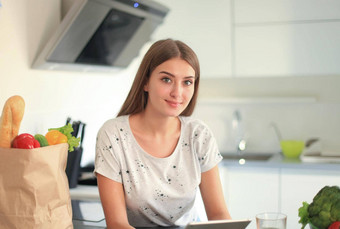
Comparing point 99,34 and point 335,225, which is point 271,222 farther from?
point 99,34

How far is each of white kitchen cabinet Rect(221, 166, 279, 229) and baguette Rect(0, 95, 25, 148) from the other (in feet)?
6.28

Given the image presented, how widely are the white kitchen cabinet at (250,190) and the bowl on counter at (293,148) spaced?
325 millimetres

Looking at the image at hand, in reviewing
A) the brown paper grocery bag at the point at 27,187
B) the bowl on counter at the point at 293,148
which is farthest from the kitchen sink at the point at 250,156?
the brown paper grocery bag at the point at 27,187

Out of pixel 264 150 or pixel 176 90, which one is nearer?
Result: pixel 176 90

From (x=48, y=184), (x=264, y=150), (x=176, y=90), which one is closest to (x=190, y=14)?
(x=264, y=150)

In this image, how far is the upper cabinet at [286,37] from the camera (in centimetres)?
304

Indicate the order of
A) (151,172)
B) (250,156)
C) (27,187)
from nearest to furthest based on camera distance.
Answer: (27,187)
(151,172)
(250,156)

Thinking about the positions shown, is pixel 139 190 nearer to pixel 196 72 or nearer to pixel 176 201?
pixel 176 201

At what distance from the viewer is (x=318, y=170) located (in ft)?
9.45

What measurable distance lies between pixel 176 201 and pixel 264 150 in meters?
1.89

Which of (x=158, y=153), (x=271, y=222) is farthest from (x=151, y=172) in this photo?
(x=271, y=222)

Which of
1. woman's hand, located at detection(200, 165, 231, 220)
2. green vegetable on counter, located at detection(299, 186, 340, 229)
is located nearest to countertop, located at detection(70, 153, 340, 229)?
woman's hand, located at detection(200, 165, 231, 220)

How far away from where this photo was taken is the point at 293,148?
3.22 metres

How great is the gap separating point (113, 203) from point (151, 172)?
18cm
